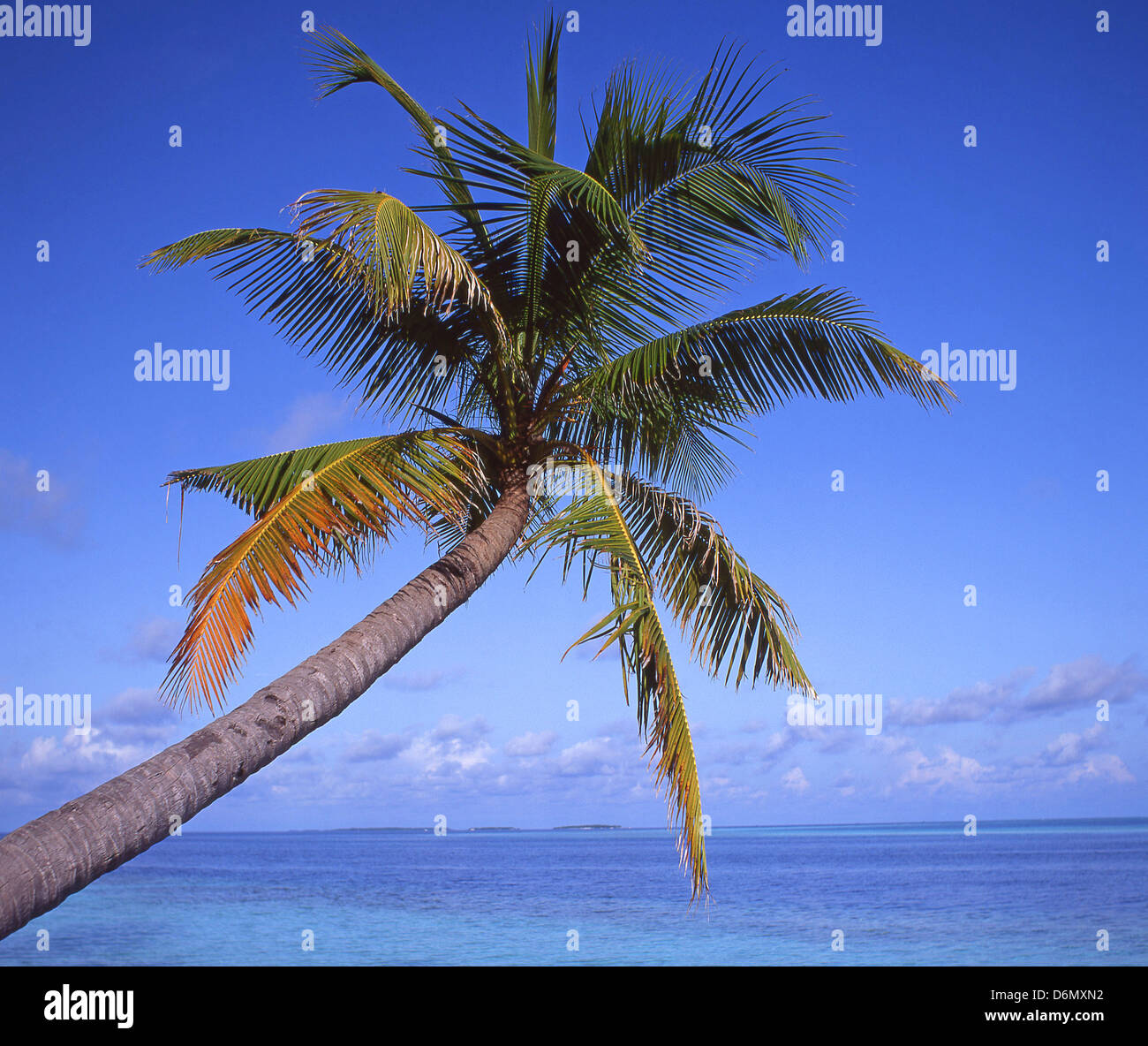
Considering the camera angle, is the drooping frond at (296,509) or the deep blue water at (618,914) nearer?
the drooping frond at (296,509)

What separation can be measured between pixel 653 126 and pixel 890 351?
7.71 ft

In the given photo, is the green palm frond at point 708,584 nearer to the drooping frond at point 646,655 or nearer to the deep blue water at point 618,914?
the drooping frond at point 646,655

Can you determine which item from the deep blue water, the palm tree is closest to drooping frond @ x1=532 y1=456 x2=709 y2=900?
the palm tree

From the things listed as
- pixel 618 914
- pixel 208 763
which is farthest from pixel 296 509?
pixel 618 914

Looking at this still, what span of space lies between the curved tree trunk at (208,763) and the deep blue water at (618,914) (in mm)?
24868

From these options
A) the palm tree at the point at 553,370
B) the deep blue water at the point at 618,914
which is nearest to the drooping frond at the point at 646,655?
the palm tree at the point at 553,370

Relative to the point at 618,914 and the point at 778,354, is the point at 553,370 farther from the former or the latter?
the point at 618,914

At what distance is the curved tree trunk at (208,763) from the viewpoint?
11.1ft

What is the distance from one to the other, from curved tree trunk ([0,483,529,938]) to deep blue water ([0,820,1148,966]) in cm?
2487

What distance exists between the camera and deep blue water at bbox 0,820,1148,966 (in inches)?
1261

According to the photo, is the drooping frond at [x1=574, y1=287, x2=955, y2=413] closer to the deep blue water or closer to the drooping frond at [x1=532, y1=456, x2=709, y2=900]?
the drooping frond at [x1=532, y1=456, x2=709, y2=900]

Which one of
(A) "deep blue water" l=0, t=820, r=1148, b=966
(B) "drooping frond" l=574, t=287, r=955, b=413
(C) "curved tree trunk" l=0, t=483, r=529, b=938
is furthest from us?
(A) "deep blue water" l=0, t=820, r=1148, b=966

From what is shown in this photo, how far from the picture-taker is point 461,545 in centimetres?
614
